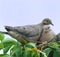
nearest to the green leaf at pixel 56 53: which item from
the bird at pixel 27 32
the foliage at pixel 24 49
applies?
the foliage at pixel 24 49

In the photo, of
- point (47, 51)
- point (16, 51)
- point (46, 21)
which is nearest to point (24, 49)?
point (16, 51)

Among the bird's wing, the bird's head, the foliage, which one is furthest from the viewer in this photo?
the bird's head

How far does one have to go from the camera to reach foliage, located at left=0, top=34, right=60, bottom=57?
995mm

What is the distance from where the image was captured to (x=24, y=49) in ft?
3.46

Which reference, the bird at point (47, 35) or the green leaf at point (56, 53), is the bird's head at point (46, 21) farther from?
the green leaf at point (56, 53)

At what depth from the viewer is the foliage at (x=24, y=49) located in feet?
3.26

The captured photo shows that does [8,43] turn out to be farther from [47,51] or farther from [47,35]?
[47,35]

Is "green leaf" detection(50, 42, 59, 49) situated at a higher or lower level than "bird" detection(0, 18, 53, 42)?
lower

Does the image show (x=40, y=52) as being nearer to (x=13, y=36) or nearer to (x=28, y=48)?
(x=28, y=48)

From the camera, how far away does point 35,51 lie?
976 mm

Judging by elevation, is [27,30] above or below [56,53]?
above

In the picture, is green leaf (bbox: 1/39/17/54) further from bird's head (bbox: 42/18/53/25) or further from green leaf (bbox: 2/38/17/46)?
bird's head (bbox: 42/18/53/25)

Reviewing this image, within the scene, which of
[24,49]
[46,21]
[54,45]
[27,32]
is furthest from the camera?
[46,21]

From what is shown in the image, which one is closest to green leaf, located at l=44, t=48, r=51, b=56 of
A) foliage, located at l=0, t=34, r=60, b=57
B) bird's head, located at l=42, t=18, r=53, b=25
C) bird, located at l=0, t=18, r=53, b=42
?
foliage, located at l=0, t=34, r=60, b=57
